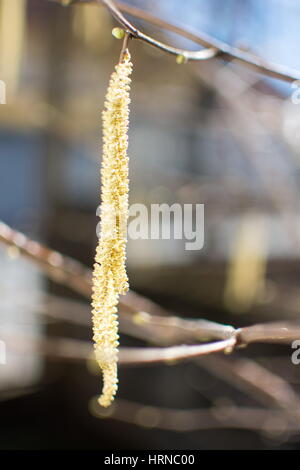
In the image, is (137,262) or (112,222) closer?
(112,222)

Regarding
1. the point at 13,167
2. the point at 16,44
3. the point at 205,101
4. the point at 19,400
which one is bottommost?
the point at 19,400

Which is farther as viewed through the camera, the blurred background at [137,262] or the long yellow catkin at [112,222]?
the blurred background at [137,262]

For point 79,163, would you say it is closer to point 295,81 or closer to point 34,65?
point 34,65

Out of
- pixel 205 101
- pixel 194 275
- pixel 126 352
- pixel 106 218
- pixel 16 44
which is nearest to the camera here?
pixel 106 218

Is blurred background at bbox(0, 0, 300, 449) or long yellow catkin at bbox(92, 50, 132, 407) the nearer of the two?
long yellow catkin at bbox(92, 50, 132, 407)

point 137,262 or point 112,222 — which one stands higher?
point 137,262

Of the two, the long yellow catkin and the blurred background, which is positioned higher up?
the blurred background

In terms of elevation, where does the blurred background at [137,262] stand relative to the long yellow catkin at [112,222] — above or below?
above
